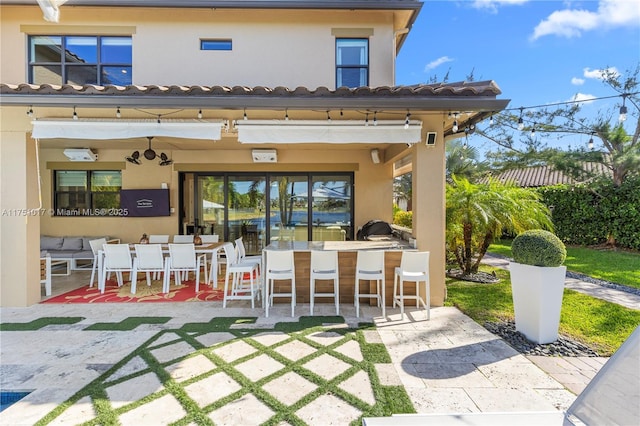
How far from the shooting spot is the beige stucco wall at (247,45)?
27.2 ft

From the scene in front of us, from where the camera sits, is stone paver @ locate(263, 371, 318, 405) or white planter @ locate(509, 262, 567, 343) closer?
stone paver @ locate(263, 371, 318, 405)

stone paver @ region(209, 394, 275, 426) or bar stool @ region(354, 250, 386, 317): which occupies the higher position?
bar stool @ region(354, 250, 386, 317)

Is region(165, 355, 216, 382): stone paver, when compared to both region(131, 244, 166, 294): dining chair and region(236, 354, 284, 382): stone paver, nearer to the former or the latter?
region(236, 354, 284, 382): stone paver

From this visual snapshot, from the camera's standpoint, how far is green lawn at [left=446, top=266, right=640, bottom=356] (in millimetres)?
4805

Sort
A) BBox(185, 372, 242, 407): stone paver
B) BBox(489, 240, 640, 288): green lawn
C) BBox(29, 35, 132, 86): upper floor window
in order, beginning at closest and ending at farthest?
BBox(185, 372, 242, 407): stone paver → BBox(29, 35, 132, 86): upper floor window → BBox(489, 240, 640, 288): green lawn

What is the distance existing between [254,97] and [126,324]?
4659 mm

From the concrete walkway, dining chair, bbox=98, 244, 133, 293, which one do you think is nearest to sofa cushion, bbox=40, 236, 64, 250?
dining chair, bbox=98, 244, 133, 293

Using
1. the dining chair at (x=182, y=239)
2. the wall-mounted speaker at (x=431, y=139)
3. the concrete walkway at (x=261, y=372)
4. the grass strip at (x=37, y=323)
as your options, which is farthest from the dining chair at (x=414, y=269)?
the dining chair at (x=182, y=239)

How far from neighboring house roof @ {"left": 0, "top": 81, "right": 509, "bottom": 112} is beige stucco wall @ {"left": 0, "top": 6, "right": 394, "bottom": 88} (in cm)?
334

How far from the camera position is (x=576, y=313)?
587cm

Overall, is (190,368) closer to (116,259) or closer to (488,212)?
(116,259)

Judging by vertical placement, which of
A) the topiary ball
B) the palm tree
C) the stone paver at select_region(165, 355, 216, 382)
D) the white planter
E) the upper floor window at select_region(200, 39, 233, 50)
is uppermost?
the upper floor window at select_region(200, 39, 233, 50)

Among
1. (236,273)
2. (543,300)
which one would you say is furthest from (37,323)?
(543,300)

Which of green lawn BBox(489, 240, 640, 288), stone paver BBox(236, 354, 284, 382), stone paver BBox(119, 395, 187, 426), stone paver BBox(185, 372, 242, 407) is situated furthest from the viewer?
green lawn BBox(489, 240, 640, 288)
